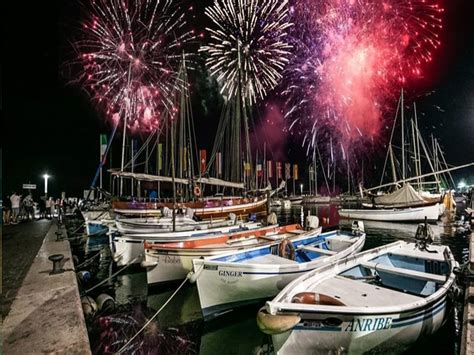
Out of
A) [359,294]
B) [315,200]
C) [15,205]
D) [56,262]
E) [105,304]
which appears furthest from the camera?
[315,200]

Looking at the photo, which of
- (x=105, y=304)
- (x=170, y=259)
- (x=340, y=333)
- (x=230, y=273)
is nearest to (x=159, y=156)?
(x=170, y=259)

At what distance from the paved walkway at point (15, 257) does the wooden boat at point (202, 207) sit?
19.7 feet

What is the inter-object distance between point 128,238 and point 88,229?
1093 cm

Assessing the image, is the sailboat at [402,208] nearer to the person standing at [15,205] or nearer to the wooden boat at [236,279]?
the wooden boat at [236,279]

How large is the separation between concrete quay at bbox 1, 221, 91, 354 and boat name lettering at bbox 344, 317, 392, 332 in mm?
4622

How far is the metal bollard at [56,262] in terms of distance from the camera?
26.7 feet

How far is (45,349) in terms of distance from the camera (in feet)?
14.7

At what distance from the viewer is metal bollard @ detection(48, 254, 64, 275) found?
8148 millimetres

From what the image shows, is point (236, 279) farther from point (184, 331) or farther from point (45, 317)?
point (45, 317)

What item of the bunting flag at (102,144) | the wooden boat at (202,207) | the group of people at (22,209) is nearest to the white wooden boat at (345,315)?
the wooden boat at (202,207)

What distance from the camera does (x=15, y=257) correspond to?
33.5 ft

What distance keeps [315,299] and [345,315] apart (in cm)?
73

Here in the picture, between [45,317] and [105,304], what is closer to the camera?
[45,317]

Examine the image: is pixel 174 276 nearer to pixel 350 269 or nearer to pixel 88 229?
pixel 350 269
